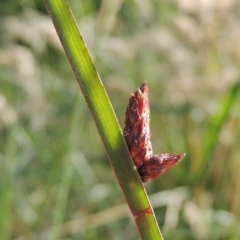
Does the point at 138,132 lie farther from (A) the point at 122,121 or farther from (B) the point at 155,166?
(A) the point at 122,121

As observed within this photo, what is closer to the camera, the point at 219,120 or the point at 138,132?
the point at 138,132

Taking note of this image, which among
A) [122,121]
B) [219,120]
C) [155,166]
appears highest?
[122,121]

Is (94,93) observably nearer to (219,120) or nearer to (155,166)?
(155,166)

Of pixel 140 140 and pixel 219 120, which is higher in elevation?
pixel 219 120

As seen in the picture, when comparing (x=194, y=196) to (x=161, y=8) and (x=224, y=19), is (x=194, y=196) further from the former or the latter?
(x=161, y=8)

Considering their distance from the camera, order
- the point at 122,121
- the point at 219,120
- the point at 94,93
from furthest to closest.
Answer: the point at 122,121 < the point at 219,120 < the point at 94,93

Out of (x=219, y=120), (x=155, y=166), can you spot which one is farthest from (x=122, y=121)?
(x=155, y=166)

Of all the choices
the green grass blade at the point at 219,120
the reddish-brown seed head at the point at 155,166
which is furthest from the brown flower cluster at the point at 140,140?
the green grass blade at the point at 219,120

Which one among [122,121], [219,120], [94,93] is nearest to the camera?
[94,93]
